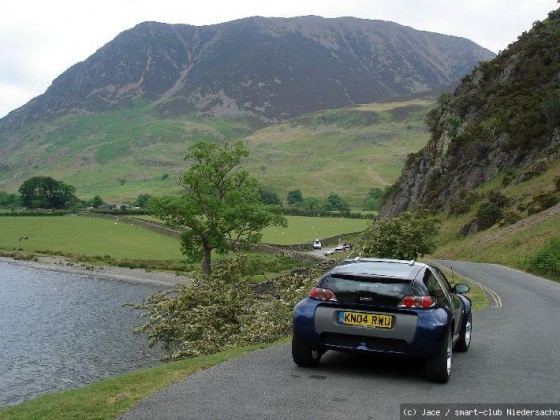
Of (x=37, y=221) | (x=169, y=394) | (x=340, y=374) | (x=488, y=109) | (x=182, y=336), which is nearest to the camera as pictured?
(x=169, y=394)

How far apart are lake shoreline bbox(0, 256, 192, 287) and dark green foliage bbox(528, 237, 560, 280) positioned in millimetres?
34208

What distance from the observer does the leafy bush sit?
18.3 m

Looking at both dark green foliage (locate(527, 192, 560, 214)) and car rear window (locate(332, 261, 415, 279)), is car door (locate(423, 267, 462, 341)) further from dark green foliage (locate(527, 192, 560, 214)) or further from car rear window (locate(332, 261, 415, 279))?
dark green foliage (locate(527, 192, 560, 214))

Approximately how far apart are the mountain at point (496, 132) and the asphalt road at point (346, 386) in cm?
4978

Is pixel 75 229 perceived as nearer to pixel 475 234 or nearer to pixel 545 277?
pixel 475 234

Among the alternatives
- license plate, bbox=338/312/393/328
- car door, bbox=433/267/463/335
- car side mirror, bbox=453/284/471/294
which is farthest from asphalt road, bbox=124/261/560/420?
car side mirror, bbox=453/284/471/294

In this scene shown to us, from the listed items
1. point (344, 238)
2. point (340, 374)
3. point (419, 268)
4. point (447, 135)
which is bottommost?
point (344, 238)

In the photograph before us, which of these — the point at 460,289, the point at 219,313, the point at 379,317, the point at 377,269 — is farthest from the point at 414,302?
the point at 219,313

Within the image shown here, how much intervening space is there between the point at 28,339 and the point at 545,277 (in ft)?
105

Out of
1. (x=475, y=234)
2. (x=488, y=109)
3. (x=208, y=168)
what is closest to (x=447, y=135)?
(x=488, y=109)

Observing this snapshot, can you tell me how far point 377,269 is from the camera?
32.6 feet

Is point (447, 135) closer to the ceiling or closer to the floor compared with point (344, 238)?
closer to the ceiling

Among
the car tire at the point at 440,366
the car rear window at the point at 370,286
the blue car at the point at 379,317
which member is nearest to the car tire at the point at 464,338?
the blue car at the point at 379,317

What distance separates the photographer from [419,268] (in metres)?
10.0
